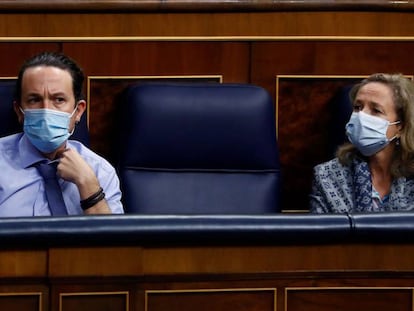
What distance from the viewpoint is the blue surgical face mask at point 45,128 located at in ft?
4.04

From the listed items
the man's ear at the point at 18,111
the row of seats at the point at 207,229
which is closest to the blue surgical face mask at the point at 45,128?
the man's ear at the point at 18,111

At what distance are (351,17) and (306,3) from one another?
0.06 metres

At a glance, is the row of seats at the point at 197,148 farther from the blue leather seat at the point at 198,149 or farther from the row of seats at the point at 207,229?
the row of seats at the point at 207,229

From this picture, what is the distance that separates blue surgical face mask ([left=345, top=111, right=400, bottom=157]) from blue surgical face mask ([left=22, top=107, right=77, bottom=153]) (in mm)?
350

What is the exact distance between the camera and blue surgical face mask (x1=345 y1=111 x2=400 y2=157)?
1.35 m

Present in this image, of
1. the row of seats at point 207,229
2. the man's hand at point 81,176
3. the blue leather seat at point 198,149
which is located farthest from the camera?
the blue leather seat at point 198,149

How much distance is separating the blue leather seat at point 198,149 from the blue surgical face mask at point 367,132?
98 millimetres

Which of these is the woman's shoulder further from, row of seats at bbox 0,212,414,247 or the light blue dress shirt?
row of seats at bbox 0,212,414,247

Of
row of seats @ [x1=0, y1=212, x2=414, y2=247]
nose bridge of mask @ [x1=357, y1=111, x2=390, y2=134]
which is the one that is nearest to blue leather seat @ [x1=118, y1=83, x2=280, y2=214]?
nose bridge of mask @ [x1=357, y1=111, x2=390, y2=134]

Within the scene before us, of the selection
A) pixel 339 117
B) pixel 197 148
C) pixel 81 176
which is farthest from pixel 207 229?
pixel 339 117

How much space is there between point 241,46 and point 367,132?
0.70 feet

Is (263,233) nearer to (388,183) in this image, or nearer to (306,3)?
(388,183)

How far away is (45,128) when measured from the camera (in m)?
1.23

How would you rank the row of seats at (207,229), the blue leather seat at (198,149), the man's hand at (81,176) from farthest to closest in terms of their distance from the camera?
the blue leather seat at (198,149), the man's hand at (81,176), the row of seats at (207,229)
